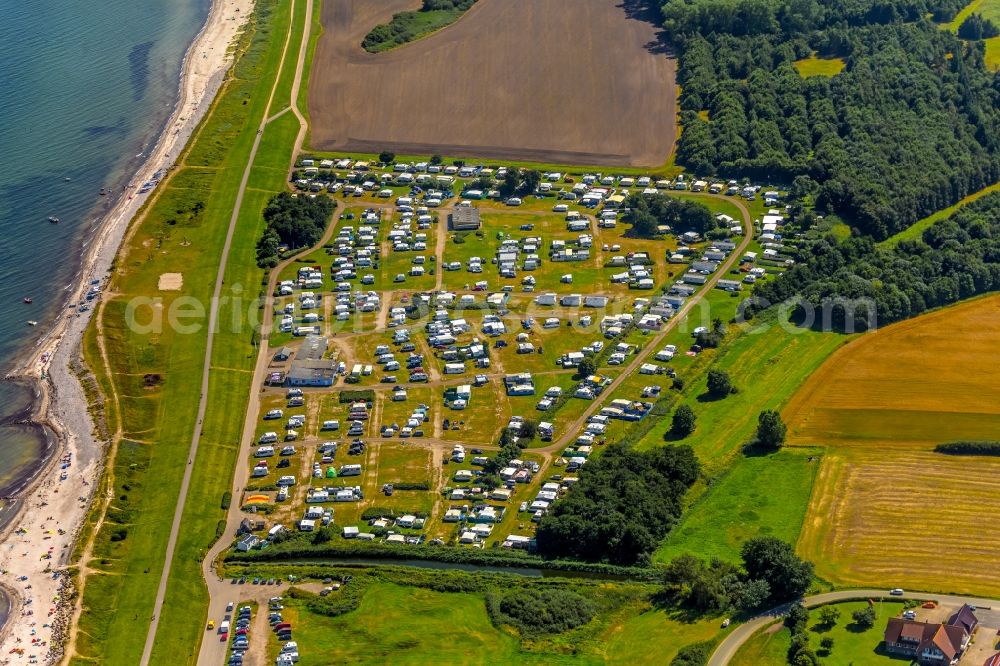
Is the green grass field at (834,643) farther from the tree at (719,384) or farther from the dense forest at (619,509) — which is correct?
the tree at (719,384)

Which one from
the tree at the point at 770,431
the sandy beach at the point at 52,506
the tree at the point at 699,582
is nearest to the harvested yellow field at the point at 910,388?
the tree at the point at 770,431

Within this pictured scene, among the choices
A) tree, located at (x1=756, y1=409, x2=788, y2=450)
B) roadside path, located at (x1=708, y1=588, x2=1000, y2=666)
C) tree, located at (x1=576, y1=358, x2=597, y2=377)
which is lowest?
roadside path, located at (x1=708, y1=588, x2=1000, y2=666)

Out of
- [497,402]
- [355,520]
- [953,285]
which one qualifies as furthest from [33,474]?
[953,285]

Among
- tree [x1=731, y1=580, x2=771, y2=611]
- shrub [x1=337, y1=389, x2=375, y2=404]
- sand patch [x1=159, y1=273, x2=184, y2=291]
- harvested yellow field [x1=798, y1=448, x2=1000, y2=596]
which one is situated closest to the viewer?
tree [x1=731, y1=580, x2=771, y2=611]

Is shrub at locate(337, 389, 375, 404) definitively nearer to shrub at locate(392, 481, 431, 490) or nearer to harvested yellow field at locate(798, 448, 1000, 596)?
shrub at locate(392, 481, 431, 490)

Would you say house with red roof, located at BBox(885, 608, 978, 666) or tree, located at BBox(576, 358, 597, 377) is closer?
house with red roof, located at BBox(885, 608, 978, 666)

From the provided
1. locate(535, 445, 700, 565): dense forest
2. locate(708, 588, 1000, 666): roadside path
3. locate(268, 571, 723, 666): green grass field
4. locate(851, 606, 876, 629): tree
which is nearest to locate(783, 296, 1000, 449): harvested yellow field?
locate(535, 445, 700, 565): dense forest

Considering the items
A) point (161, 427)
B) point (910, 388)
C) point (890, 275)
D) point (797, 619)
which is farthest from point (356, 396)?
point (890, 275)
